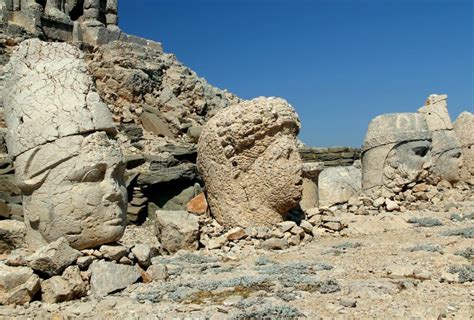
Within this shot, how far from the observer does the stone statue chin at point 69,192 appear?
15.7 feet

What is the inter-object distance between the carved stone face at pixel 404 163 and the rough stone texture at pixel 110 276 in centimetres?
665

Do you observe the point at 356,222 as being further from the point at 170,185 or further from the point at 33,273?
the point at 33,273

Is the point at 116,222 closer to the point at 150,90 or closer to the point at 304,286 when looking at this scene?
the point at 304,286

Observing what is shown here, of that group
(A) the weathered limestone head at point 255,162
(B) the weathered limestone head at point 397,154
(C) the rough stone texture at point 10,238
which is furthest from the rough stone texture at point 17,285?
(B) the weathered limestone head at point 397,154

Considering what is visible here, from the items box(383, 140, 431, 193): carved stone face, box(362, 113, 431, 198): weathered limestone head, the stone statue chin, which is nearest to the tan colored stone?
the stone statue chin

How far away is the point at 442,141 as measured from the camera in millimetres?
10945

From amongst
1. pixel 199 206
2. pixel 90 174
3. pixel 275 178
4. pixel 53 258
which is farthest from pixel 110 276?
pixel 199 206

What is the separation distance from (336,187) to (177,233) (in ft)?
15.4

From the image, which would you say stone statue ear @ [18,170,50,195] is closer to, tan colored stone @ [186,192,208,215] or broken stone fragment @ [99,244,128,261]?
broken stone fragment @ [99,244,128,261]

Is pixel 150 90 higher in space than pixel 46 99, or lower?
higher

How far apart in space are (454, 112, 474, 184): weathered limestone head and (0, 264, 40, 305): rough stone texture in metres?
9.66

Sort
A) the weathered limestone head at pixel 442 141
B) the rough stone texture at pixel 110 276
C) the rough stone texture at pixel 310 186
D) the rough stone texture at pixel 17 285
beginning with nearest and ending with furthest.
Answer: the rough stone texture at pixel 17 285
the rough stone texture at pixel 110 276
the rough stone texture at pixel 310 186
the weathered limestone head at pixel 442 141

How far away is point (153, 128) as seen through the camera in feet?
43.1

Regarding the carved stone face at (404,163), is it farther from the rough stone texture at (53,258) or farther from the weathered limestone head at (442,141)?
the rough stone texture at (53,258)
